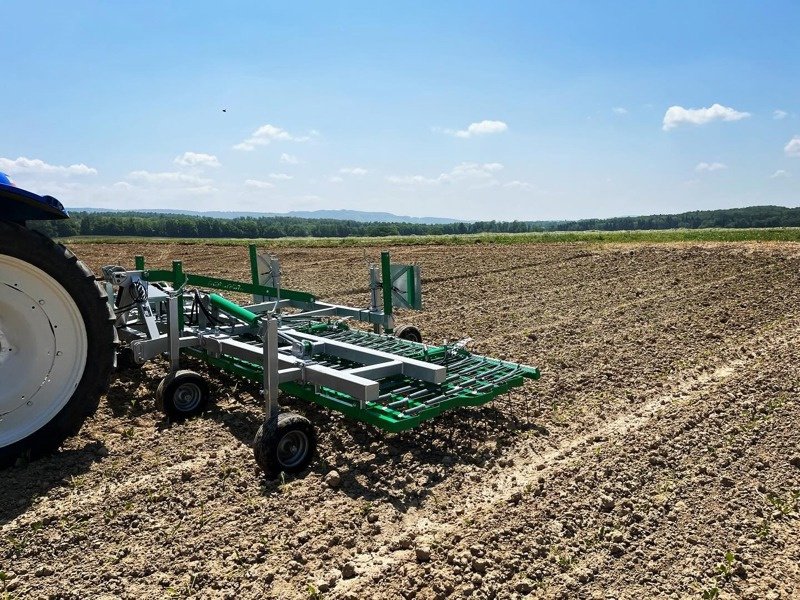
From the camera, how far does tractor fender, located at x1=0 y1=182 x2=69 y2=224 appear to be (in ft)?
12.7

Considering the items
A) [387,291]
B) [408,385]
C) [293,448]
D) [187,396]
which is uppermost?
[387,291]

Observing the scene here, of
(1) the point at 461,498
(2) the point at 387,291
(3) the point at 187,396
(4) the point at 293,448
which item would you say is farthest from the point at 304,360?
(2) the point at 387,291

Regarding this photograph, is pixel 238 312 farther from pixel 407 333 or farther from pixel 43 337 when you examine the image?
pixel 407 333

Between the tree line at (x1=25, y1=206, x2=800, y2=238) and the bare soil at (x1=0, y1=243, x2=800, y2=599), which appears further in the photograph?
the tree line at (x1=25, y1=206, x2=800, y2=238)

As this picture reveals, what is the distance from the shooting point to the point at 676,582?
2949mm

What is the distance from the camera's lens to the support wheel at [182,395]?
16.5ft

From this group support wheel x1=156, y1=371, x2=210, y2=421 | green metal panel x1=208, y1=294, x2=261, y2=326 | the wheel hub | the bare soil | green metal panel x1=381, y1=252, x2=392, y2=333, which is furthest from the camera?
green metal panel x1=381, y1=252, x2=392, y2=333

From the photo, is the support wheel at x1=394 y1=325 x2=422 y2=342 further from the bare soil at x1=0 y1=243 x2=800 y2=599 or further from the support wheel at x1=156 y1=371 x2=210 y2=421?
the support wheel at x1=156 y1=371 x2=210 y2=421

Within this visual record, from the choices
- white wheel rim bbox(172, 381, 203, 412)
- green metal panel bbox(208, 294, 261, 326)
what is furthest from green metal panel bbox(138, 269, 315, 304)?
white wheel rim bbox(172, 381, 203, 412)

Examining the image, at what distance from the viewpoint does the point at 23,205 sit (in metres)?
4.01

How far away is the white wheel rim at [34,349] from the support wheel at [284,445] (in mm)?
1342

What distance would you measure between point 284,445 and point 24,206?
2.39 metres

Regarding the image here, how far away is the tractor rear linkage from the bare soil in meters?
0.29

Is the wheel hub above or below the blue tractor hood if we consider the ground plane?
below
